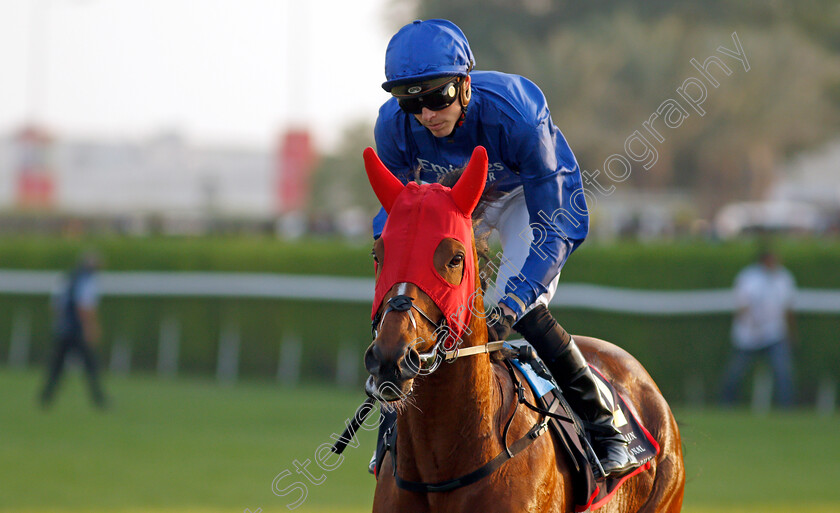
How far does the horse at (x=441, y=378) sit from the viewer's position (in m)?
2.54

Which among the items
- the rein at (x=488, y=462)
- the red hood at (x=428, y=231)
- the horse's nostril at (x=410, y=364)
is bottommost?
the rein at (x=488, y=462)

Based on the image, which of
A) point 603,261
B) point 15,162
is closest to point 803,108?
point 603,261

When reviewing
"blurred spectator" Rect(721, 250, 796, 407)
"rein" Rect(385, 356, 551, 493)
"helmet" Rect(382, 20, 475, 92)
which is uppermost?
"helmet" Rect(382, 20, 475, 92)

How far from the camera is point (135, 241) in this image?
584 inches

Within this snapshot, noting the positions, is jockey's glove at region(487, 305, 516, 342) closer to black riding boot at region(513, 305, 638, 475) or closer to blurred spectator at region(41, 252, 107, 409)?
black riding boot at region(513, 305, 638, 475)

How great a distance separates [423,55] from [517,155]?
1.67 feet

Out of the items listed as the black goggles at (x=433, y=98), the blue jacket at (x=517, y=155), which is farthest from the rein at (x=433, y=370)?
the black goggles at (x=433, y=98)

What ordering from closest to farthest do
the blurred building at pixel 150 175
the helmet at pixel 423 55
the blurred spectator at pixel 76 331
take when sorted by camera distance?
the helmet at pixel 423 55 < the blurred spectator at pixel 76 331 < the blurred building at pixel 150 175

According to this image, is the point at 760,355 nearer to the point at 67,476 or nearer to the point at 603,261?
the point at 603,261

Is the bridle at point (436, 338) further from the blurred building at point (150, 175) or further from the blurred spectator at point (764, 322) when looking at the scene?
the blurred building at point (150, 175)

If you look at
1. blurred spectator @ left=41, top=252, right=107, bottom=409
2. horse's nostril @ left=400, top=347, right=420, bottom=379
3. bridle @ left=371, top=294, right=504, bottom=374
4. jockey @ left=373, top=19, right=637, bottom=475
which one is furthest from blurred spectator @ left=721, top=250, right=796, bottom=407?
horse's nostril @ left=400, top=347, right=420, bottom=379

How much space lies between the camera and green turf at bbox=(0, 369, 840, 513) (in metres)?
6.64

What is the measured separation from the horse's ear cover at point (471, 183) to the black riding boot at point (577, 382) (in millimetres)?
600

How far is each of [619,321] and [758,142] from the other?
16.8 m
